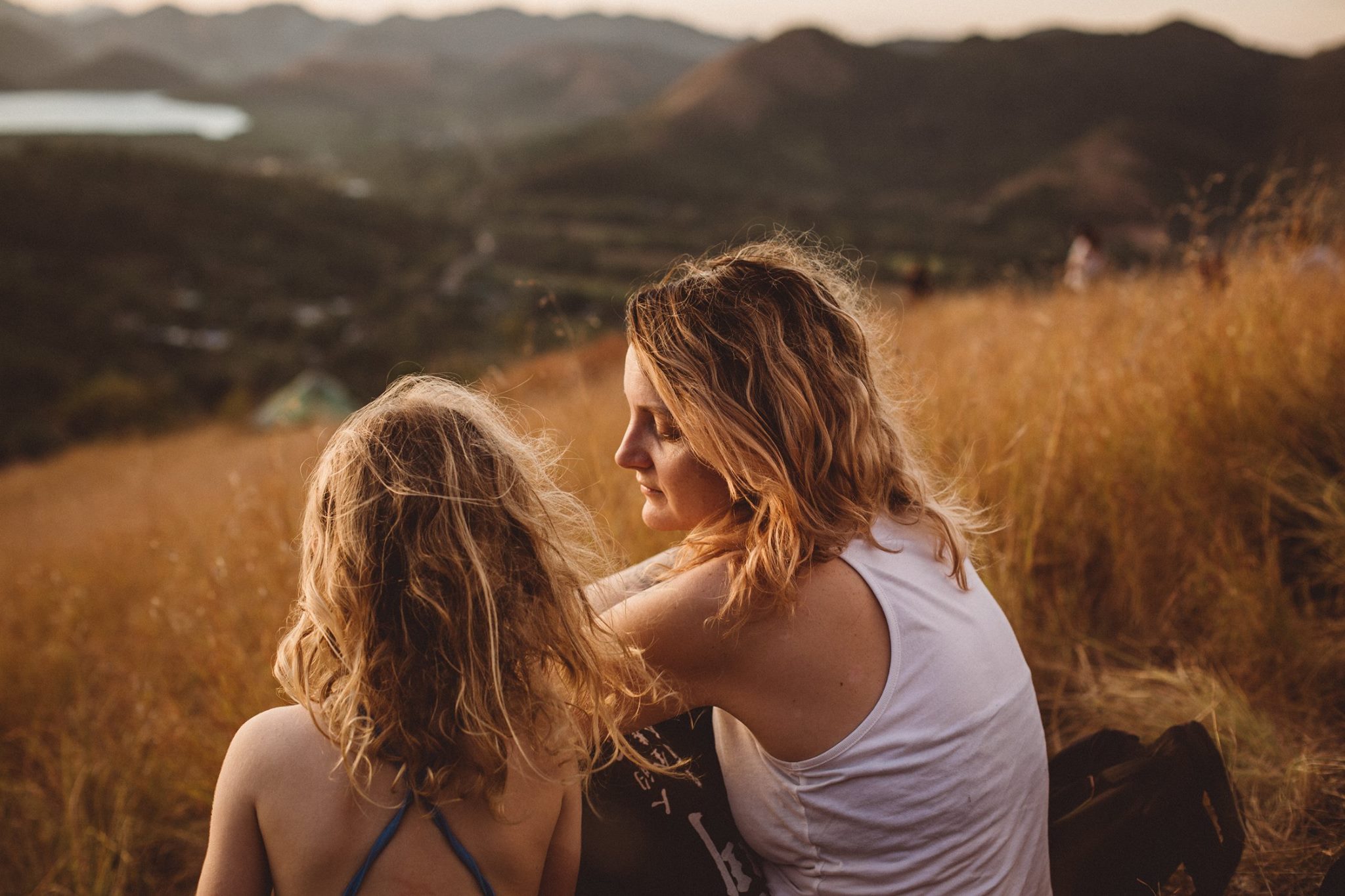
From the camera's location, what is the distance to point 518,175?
263ft

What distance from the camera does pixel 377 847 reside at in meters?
0.98

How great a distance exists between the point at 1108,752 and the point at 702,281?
1204 mm

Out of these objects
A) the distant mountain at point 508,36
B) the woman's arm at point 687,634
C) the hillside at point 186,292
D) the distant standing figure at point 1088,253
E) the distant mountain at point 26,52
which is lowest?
the hillside at point 186,292

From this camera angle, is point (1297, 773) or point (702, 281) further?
point (1297, 773)

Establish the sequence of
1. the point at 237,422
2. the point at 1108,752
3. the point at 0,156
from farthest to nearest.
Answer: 1. the point at 0,156
2. the point at 237,422
3. the point at 1108,752

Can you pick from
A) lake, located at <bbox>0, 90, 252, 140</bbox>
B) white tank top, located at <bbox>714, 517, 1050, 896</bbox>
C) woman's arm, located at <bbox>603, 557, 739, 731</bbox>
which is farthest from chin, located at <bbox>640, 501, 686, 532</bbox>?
lake, located at <bbox>0, 90, 252, 140</bbox>

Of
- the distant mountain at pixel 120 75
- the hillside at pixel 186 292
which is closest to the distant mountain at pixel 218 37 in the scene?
the distant mountain at pixel 120 75

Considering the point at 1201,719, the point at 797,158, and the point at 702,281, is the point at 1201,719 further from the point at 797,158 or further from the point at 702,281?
the point at 797,158

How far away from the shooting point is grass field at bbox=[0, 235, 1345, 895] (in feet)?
5.76

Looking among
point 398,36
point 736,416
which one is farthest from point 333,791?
point 398,36

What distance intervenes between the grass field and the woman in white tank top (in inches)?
22.8

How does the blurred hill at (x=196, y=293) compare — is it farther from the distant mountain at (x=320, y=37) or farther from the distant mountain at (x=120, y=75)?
the distant mountain at (x=320, y=37)

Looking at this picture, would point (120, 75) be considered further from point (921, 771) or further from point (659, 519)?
point (921, 771)

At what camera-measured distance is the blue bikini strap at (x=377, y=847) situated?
0.98 meters
